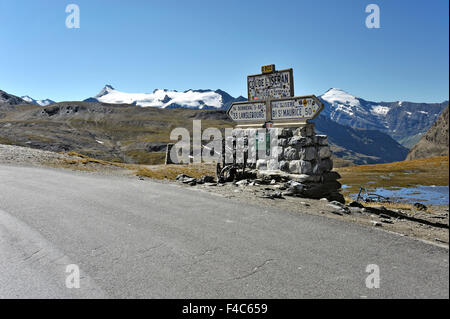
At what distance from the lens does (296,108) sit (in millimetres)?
13562

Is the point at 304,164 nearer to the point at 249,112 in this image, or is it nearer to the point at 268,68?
the point at 249,112

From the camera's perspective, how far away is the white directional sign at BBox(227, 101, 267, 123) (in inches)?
574

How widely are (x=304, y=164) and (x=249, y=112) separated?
396cm

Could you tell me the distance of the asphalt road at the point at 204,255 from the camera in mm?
4457

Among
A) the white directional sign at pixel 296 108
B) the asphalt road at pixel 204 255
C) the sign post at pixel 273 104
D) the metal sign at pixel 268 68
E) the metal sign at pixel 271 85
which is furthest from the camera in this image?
the metal sign at pixel 268 68

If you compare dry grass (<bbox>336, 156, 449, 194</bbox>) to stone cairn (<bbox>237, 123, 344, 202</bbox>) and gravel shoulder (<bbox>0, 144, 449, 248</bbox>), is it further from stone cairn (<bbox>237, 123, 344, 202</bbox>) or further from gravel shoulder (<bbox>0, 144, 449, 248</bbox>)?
gravel shoulder (<bbox>0, 144, 449, 248</bbox>)

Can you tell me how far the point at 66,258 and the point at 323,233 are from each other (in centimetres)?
504

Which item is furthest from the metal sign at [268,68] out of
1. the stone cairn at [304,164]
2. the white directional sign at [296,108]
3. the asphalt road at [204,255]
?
the asphalt road at [204,255]

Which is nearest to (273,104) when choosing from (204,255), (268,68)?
(268,68)

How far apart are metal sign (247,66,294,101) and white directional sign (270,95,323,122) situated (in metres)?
0.37

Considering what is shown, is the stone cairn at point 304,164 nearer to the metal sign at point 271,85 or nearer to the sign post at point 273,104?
the sign post at point 273,104

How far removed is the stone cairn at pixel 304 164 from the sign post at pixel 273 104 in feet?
1.95

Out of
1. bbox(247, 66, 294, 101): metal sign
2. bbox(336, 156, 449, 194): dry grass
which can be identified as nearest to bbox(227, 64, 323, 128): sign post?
bbox(247, 66, 294, 101): metal sign
